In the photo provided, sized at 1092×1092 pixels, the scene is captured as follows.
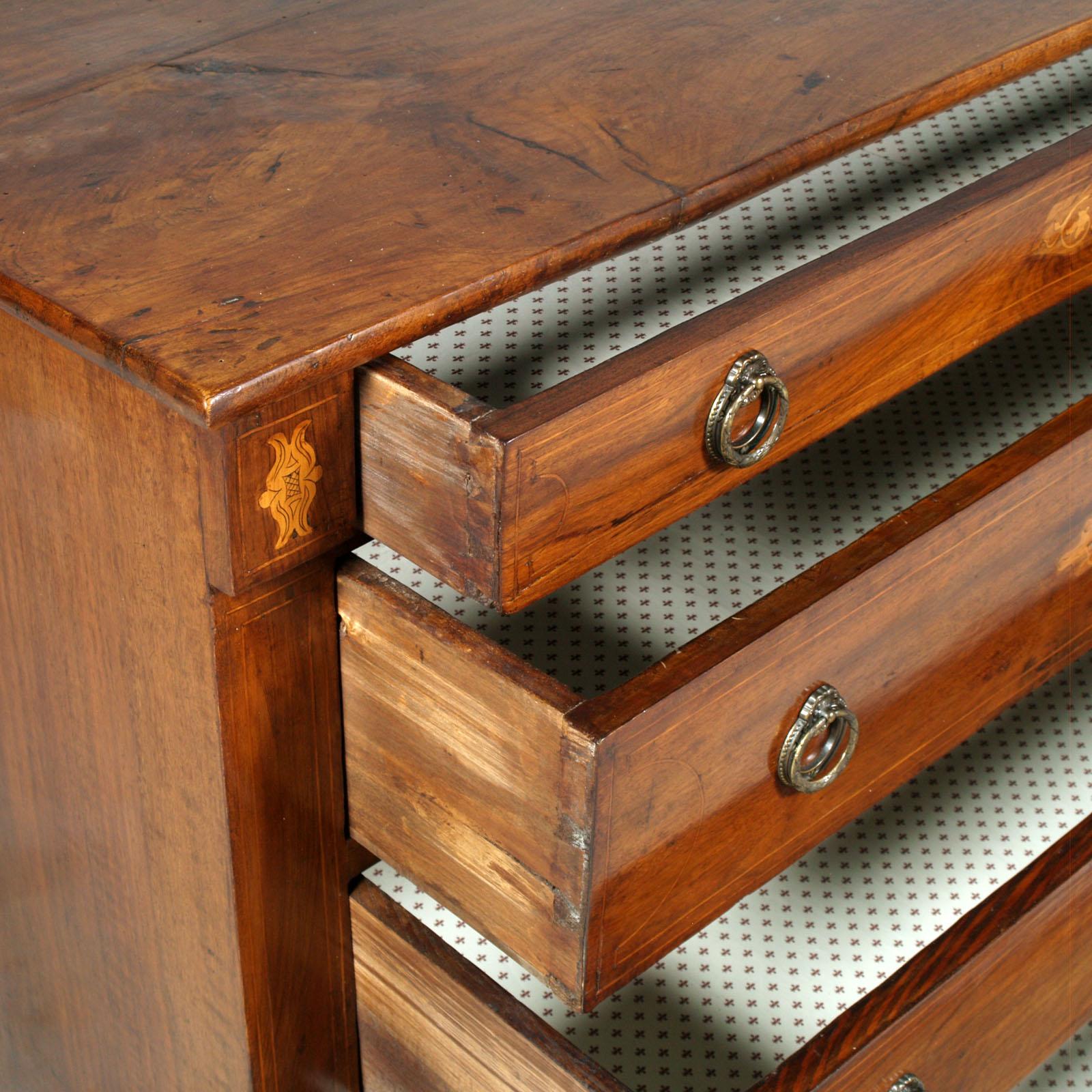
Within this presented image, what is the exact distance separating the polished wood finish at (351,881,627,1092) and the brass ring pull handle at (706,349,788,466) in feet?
0.77

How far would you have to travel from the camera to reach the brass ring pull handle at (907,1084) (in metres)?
0.62

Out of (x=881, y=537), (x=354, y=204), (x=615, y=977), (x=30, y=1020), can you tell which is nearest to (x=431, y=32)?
(x=354, y=204)

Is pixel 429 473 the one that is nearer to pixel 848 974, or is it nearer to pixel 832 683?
pixel 832 683

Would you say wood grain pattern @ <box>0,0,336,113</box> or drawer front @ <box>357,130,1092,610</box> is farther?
wood grain pattern @ <box>0,0,336,113</box>

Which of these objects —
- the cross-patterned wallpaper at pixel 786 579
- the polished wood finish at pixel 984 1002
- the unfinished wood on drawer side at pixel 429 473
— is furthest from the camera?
the cross-patterned wallpaper at pixel 786 579

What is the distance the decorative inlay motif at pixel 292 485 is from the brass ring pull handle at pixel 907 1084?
0.33m

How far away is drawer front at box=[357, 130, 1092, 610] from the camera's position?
496mm

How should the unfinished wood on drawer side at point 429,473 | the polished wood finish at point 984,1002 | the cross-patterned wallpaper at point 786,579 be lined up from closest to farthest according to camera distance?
the unfinished wood on drawer side at point 429,473, the polished wood finish at point 984,1002, the cross-patterned wallpaper at point 786,579

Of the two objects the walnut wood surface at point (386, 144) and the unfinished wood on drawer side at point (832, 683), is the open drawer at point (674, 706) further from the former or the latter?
the walnut wood surface at point (386, 144)

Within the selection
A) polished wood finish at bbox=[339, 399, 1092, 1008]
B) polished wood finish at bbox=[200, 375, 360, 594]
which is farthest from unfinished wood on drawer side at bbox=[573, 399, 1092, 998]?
polished wood finish at bbox=[200, 375, 360, 594]

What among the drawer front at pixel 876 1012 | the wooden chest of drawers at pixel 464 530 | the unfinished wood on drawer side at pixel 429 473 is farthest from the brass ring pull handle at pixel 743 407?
the drawer front at pixel 876 1012

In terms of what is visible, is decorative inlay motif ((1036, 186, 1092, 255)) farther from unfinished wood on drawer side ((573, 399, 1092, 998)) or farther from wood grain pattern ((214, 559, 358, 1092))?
wood grain pattern ((214, 559, 358, 1092))

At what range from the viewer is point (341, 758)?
0.63 m

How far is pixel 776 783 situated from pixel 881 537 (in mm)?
104
